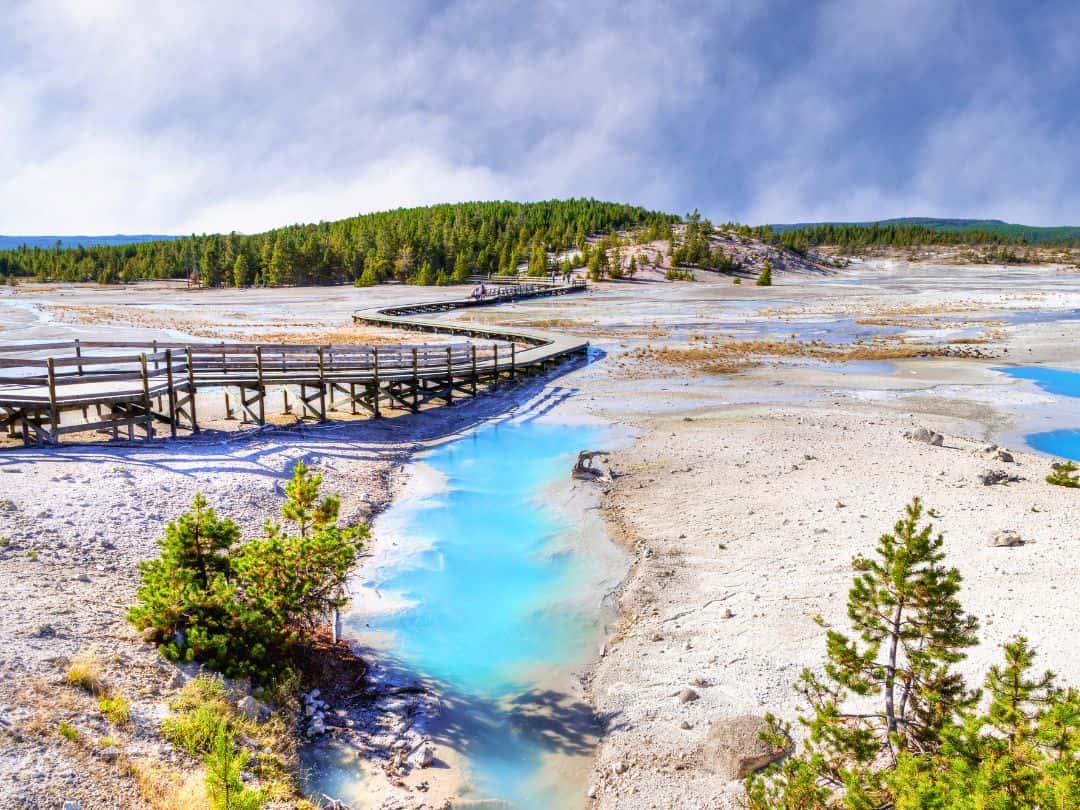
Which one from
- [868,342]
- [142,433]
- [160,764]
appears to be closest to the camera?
[160,764]

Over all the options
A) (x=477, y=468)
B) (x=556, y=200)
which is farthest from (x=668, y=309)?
(x=556, y=200)

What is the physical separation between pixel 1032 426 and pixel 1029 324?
35.5 m

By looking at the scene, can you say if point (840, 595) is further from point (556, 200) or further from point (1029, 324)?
point (556, 200)

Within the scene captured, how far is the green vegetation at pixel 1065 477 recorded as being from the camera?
14.0m

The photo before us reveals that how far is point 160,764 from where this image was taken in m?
6.15

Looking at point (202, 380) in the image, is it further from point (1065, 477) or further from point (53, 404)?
point (1065, 477)

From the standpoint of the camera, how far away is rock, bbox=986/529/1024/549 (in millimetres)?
10742

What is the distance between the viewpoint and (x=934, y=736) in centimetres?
558

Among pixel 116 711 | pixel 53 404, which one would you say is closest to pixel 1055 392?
pixel 116 711

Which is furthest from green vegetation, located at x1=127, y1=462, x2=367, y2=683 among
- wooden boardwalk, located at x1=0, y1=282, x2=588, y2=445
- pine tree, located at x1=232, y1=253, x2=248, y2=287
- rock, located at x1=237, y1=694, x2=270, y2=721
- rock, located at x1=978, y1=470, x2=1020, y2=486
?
pine tree, located at x1=232, y1=253, x2=248, y2=287

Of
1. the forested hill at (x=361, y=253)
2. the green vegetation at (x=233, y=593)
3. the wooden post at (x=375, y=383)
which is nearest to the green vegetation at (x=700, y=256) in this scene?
the forested hill at (x=361, y=253)

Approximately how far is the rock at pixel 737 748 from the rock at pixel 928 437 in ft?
44.4

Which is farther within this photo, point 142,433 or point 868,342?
point 868,342

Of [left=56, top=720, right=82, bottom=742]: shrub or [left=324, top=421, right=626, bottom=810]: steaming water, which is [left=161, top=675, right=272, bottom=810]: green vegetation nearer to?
[left=56, top=720, right=82, bottom=742]: shrub
